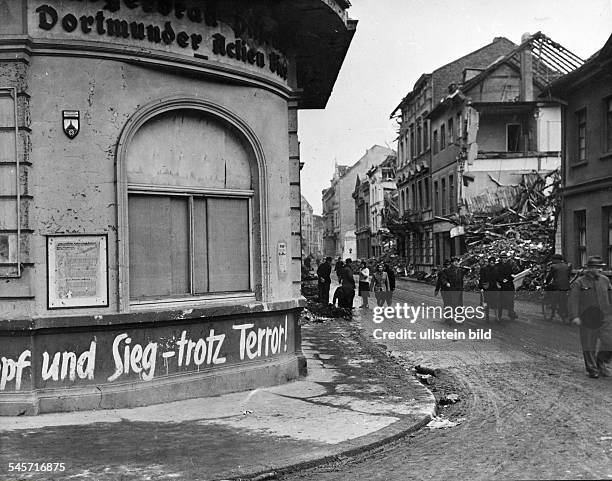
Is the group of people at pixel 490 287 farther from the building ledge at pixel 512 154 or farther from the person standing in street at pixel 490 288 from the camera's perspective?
the building ledge at pixel 512 154

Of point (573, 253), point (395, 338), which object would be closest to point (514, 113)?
point (573, 253)

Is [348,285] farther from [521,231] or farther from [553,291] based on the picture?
[521,231]

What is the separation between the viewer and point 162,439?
695 centimetres

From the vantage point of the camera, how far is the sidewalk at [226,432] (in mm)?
6066

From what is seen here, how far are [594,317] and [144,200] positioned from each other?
21.5ft

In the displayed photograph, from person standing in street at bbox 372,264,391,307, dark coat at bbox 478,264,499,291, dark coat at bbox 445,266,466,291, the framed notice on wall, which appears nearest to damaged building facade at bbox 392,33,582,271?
person standing in street at bbox 372,264,391,307

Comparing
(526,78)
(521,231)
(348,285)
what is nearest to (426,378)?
(348,285)

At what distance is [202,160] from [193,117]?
1.81 feet

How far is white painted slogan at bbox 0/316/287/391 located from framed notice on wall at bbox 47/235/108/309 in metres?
0.52

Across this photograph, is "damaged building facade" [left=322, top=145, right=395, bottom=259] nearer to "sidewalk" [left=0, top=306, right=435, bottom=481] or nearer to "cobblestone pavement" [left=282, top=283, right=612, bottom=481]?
"cobblestone pavement" [left=282, top=283, right=612, bottom=481]

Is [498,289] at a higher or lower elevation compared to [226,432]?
higher

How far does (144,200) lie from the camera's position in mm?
9062

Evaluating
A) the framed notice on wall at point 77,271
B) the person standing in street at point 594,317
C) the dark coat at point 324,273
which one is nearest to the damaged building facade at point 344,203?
the dark coat at point 324,273

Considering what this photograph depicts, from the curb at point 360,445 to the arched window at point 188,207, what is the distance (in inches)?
125
